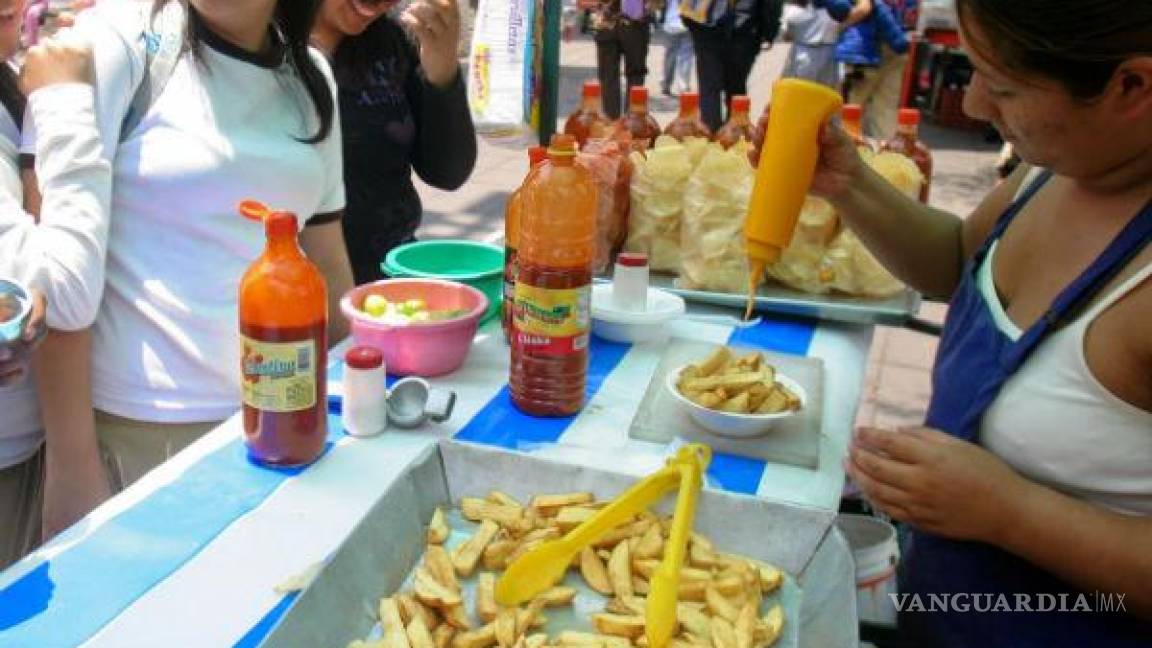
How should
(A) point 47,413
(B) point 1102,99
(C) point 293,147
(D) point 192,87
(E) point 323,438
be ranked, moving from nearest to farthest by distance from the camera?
(B) point 1102,99 < (E) point 323,438 < (A) point 47,413 < (D) point 192,87 < (C) point 293,147

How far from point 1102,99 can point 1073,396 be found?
0.36 m

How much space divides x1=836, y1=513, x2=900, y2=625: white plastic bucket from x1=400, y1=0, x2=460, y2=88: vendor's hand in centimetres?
135

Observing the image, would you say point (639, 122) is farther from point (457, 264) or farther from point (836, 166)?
point (836, 166)

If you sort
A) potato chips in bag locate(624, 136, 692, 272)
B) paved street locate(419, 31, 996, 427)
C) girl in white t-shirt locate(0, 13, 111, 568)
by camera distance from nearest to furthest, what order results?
girl in white t-shirt locate(0, 13, 111, 568), potato chips in bag locate(624, 136, 692, 272), paved street locate(419, 31, 996, 427)

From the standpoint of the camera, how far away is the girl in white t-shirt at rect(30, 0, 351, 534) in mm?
1558

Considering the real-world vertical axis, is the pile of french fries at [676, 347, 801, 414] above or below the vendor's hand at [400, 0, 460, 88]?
below

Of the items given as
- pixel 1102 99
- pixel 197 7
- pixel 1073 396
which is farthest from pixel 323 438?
pixel 1102 99

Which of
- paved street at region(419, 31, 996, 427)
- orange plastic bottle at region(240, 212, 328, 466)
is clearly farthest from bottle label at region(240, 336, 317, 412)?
paved street at region(419, 31, 996, 427)

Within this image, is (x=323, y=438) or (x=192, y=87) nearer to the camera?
(x=323, y=438)

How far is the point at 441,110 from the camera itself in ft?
8.07

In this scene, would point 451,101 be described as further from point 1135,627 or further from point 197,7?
point 1135,627

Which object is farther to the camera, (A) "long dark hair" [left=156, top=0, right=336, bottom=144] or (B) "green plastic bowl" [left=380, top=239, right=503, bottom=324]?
(B) "green plastic bowl" [left=380, top=239, right=503, bottom=324]

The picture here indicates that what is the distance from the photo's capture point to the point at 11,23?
1534 millimetres

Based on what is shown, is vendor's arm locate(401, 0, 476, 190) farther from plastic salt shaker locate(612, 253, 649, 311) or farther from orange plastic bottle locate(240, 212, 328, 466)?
orange plastic bottle locate(240, 212, 328, 466)
